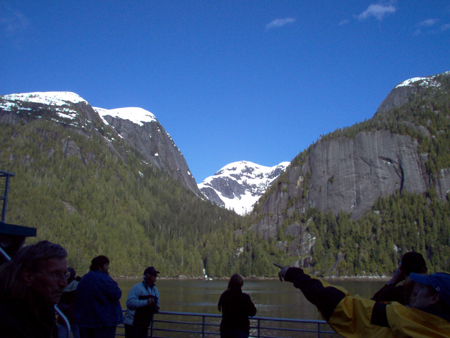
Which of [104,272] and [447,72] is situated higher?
[447,72]

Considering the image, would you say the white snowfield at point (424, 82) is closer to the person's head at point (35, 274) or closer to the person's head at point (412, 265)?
the person's head at point (412, 265)

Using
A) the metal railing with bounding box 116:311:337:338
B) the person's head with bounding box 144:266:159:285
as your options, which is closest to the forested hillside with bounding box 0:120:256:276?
the metal railing with bounding box 116:311:337:338

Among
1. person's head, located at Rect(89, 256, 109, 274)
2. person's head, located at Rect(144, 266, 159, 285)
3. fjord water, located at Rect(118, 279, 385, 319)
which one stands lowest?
fjord water, located at Rect(118, 279, 385, 319)

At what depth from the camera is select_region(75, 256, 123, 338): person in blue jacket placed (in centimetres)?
709

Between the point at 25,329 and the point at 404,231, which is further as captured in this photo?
the point at 404,231

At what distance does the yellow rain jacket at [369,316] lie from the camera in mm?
2740

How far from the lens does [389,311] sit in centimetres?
281

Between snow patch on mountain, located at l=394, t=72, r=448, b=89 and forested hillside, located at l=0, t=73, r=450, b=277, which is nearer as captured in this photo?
forested hillside, located at l=0, t=73, r=450, b=277

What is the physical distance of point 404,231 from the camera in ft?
384

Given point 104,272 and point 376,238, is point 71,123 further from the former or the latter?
point 104,272

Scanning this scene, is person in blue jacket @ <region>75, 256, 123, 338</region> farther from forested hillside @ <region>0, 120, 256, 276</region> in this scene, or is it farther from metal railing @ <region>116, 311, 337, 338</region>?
forested hillside @ <region>0, 120, 256, 276</region>

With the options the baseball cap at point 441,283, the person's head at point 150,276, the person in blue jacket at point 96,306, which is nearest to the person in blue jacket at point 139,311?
the person's head at point 150,276

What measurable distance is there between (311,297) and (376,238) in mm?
130975

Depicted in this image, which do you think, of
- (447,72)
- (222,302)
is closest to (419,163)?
(447,72)
